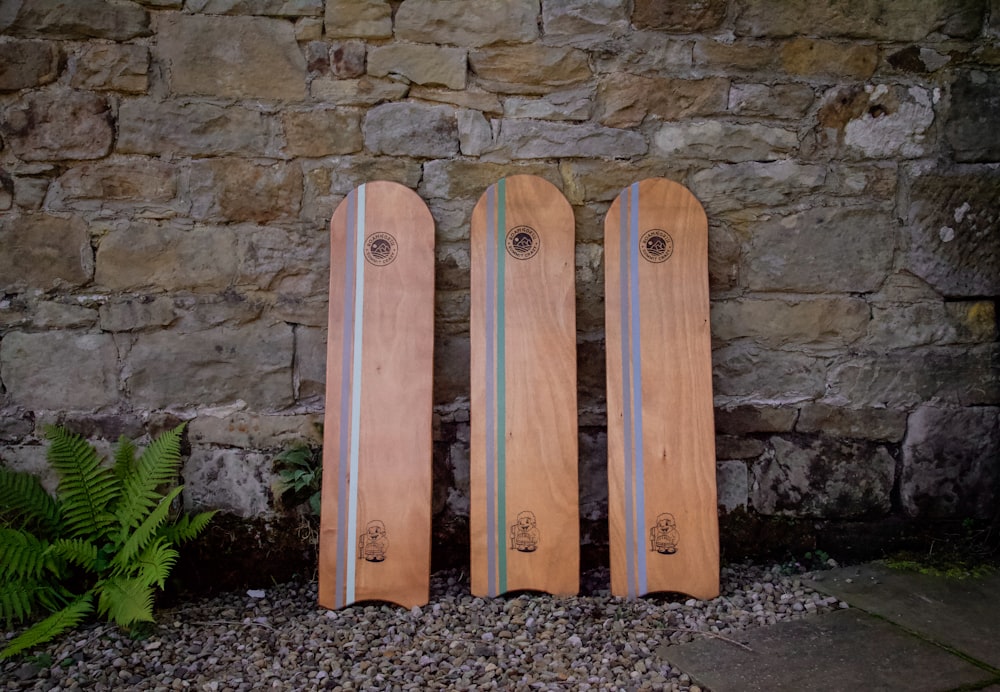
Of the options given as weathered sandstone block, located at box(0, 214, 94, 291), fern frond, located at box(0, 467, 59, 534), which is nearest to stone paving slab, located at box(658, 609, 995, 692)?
fern frond, located at box(0, 467, 59, 534)

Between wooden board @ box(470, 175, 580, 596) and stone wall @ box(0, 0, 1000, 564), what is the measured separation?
0.11 meters

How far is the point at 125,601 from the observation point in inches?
65.5

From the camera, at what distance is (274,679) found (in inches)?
60.8

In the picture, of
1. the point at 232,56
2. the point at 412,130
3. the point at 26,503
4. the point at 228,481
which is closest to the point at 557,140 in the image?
the point at 412,130

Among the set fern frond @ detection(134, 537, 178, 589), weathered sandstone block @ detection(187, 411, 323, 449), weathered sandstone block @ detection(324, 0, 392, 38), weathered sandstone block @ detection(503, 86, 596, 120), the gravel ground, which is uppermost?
weathered sandstone block @ detection(324, 0, 392, 38)

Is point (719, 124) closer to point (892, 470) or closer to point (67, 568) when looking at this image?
point (892, 470)

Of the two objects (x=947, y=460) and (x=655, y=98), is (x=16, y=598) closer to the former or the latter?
(x=655, y=98)

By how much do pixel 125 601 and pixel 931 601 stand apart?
205cm

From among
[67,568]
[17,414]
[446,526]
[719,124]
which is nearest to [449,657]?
[446,526]

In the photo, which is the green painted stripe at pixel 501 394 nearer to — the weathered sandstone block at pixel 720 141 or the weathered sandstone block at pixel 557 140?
the weathered sandstone block at pixel 557 140

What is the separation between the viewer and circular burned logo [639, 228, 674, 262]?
207cm

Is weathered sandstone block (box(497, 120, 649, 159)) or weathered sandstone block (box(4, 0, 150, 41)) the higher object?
weathered sandstone block (box(4, 0, 150, 41))

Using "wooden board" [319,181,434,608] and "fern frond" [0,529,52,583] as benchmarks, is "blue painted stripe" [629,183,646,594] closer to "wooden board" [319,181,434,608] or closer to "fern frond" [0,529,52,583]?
"wooden board" [319,181,434,608]

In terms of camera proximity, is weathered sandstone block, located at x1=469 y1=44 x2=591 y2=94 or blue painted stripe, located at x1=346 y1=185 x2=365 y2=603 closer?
blue painted stripe, located at x1=346 y1=185 x2=365 y2=603
